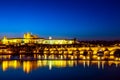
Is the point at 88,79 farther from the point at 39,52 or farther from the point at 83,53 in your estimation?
the point at 39,52

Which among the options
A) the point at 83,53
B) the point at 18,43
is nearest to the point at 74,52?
the point at 83,53

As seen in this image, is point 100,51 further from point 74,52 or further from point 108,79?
point 108,79

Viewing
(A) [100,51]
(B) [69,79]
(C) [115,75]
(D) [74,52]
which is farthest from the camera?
(D) [74,52]

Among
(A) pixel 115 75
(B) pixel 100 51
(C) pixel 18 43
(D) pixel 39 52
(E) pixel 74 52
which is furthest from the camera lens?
(C) pixel 18 43

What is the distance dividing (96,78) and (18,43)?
178 ft

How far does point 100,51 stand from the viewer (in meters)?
57.2

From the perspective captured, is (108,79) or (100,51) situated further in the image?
(100,51)

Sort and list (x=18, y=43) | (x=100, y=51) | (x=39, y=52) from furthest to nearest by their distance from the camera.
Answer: (x=18, y=43) → (x=39, y=52) → (x=100, y=51)

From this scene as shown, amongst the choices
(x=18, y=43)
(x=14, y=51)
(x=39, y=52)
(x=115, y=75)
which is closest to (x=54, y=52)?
(x=39, y=52)

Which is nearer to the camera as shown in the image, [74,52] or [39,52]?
[74,52]

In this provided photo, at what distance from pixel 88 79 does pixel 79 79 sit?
572 mm

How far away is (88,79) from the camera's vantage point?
26391mm

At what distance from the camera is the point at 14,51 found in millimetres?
66000

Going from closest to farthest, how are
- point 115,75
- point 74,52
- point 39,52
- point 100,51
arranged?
point 115,75, point 100,51, point 74,52, point 39,52
